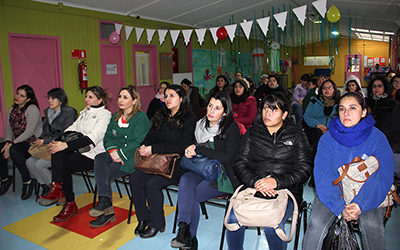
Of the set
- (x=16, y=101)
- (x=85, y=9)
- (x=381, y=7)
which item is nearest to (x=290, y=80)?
(x=381, y=7)

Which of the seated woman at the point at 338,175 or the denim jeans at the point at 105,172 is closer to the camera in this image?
the seated woman at the point at 338,175

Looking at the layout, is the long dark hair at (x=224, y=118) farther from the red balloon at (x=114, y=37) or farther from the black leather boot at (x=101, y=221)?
the red balloon at (x=114, y=37)

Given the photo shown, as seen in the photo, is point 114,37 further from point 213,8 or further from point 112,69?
point 213,8

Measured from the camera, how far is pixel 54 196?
10.4ft

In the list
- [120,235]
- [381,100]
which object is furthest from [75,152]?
[381,100]

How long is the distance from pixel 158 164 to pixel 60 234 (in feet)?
3.76

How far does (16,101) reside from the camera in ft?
12.0

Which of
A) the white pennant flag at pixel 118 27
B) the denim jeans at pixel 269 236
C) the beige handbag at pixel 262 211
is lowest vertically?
the denim jeans at pixel 269 236

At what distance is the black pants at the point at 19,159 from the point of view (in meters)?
3.56

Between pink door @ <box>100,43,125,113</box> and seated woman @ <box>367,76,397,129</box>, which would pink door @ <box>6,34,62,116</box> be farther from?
seated woman @ <box>367,76,397,129</box>

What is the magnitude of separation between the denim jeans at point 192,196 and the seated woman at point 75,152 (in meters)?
1.27

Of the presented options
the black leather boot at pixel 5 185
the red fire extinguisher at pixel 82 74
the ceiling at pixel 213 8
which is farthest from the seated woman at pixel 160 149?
the red fire extinguisher at pixel 82 74

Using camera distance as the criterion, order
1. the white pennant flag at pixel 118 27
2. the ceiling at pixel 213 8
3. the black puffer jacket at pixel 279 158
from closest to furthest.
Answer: the black puffer jacket at pixel 279 158 → the ceiling at pixel 213 8 → the white pennant flag at pixel 118 27

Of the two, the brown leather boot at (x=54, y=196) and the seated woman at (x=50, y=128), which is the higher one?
the seated woman at (x=50, y=128)
